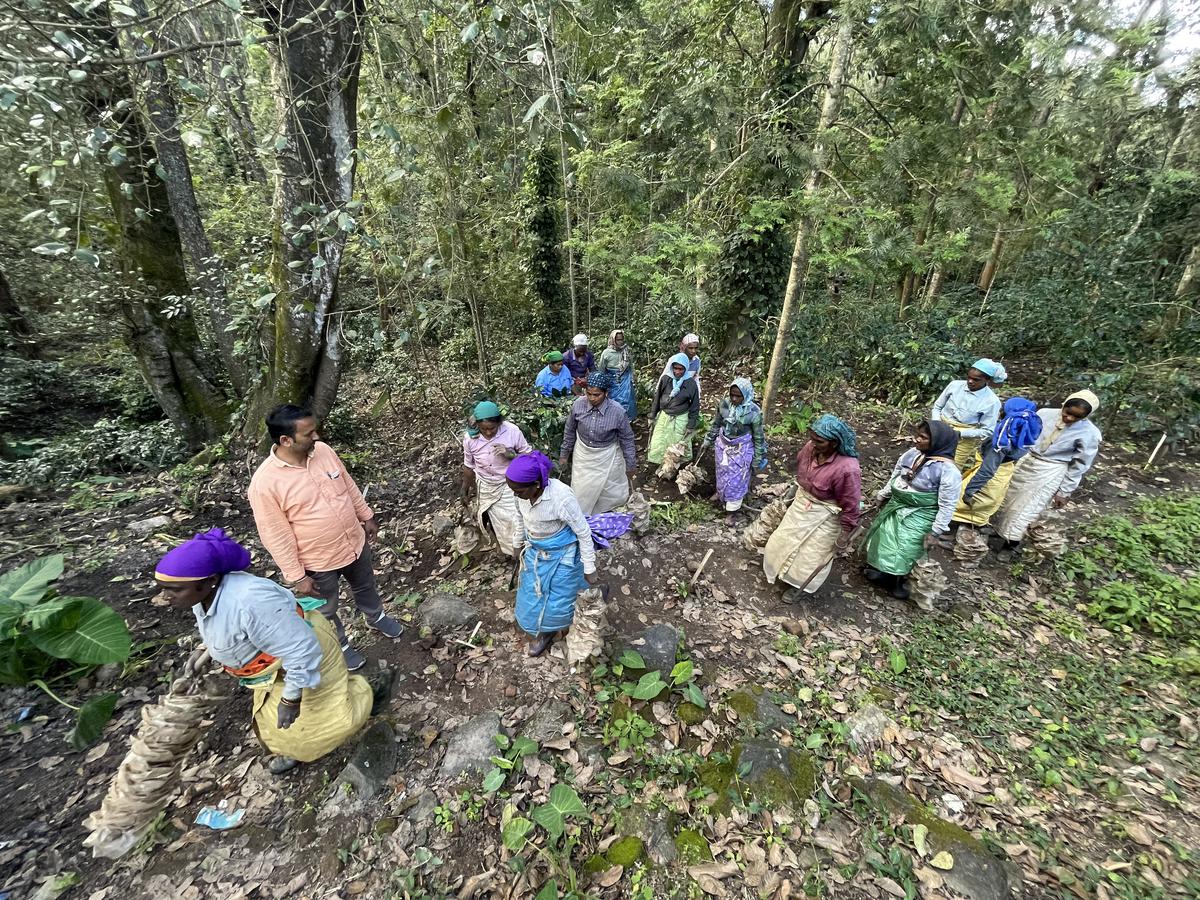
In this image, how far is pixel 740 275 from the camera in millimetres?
9773

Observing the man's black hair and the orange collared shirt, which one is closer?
the man's black hair

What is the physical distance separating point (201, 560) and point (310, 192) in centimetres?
435

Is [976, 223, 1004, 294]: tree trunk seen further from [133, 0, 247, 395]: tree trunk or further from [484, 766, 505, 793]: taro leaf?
[133, 0, 247, 395]: tree trunk

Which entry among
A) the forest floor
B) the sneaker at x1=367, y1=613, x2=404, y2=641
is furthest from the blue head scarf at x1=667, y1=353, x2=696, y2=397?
the sneaker at x1=367, y1=613, x2=404, y2=641

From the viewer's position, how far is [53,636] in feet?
11.0

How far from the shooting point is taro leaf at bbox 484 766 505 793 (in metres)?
3.18

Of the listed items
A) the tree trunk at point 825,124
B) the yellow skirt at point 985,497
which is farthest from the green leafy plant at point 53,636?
the yellow skirt at point 985,497

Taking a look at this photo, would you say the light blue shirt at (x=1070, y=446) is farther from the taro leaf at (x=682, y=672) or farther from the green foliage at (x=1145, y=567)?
the taro leaf at (x=682, y=672)

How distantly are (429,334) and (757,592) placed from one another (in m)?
11.5

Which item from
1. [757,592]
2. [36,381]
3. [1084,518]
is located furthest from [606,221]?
[36,381]

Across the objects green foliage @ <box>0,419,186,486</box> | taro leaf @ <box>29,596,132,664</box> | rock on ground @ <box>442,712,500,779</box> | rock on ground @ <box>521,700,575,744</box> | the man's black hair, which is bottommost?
rock on ground @ <box>442,712,500,779</box>

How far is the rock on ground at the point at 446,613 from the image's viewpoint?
14.7ft

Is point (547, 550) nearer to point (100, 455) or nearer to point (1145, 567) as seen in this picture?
point (1145, 567)

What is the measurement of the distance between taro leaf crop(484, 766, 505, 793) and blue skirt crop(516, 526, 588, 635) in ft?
3.40
